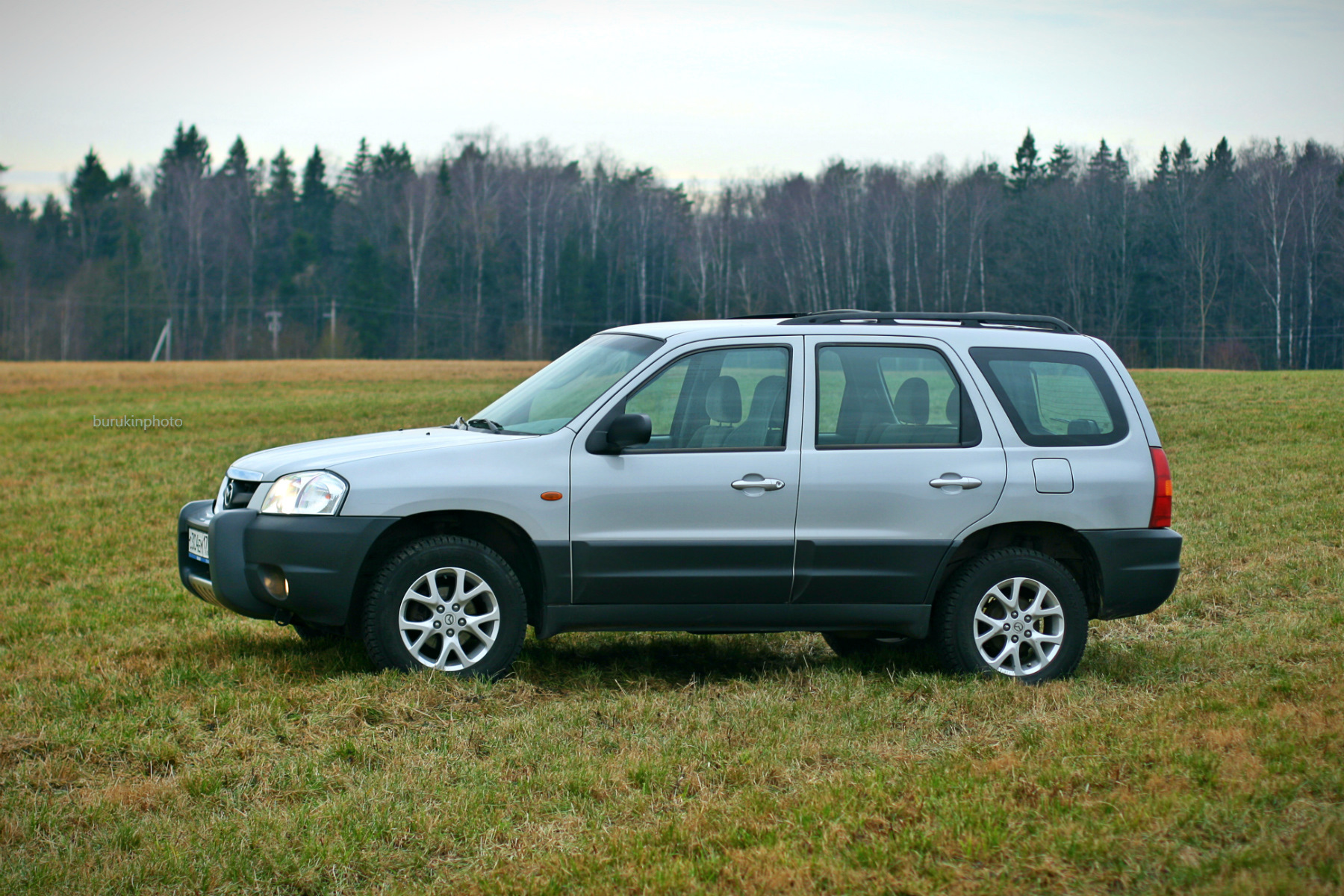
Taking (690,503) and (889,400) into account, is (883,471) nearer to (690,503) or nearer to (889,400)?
(889,400)

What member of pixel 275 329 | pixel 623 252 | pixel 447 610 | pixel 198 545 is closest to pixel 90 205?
pixel 275 329

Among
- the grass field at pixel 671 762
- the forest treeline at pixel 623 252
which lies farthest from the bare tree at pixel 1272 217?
the grass field at pixel 671 762

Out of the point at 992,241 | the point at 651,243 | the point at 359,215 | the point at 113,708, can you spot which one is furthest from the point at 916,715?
the point at 359,215

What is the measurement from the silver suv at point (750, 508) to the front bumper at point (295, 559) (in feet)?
0.04

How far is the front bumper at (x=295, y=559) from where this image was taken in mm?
5938

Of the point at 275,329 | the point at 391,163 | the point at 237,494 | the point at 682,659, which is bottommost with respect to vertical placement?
the point at 682,659

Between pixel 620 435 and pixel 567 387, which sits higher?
pixel 567 387

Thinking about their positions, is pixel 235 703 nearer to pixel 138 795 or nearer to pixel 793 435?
pixel 138 795

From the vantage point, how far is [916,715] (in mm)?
5668

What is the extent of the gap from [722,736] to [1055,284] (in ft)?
230

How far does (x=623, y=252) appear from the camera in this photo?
270 ft

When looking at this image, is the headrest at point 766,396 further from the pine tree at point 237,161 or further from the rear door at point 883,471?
the pine tree at point 237,161

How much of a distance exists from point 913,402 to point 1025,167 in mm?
79296

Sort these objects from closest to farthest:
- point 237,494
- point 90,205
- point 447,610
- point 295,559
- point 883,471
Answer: point 295,559 → point 447,610 → point 883,471 → point 237,494 → point 90,205
